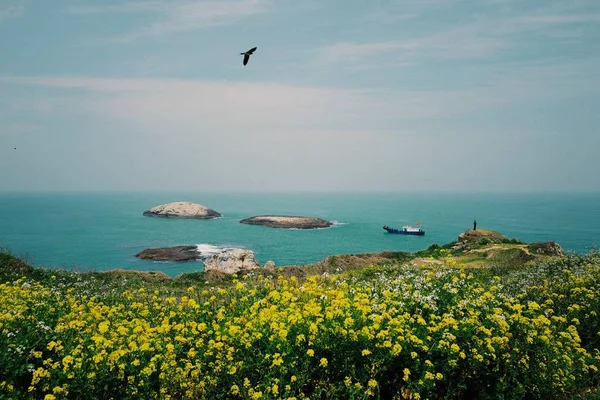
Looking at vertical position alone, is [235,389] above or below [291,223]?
above

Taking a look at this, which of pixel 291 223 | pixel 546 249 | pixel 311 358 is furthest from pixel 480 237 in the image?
pixel 291 223

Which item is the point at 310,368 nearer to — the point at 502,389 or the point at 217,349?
the point at 217,349

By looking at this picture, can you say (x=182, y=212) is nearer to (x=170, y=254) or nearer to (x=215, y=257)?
(x=170, y=254)

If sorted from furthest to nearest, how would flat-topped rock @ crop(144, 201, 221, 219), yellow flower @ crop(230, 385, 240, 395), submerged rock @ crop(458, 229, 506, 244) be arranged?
1. flat-topped rock @ crop(144, 201, 221, 219)
2. submerged rock @ crop(458, 229, 506, 244)
3. yellow flower @ crop(230, 385, 240, 395)

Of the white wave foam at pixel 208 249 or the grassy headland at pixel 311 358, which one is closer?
the grassy headland at pixel 311 358

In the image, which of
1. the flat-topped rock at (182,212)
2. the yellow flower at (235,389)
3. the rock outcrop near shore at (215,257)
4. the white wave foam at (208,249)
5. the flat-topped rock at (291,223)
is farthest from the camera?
the flat-topped rock at (182,212)

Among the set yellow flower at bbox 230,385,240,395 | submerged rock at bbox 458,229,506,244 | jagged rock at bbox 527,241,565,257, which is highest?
yellow flower at bbox 230,385,240,395

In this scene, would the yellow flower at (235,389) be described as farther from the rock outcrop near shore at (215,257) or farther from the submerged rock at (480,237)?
the submerged rock at (480,237)

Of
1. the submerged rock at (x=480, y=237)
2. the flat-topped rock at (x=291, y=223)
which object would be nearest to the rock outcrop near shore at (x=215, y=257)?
the submerged rock at (x=480, y=237)

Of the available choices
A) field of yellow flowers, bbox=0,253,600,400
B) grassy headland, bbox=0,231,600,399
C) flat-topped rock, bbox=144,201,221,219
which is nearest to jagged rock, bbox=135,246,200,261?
grassy headland, bbox=0,231,600,399

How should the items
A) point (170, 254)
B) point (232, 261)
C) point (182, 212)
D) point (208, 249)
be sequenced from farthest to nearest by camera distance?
point (182, 212) < point (208, 249) < point (170, 254) < point (232, 261)

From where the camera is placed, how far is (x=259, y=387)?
6.50 meters

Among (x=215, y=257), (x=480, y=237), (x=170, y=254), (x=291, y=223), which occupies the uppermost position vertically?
(x=480, y=237)

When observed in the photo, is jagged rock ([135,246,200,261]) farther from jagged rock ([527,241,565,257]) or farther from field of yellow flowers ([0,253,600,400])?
field of yellow flowers ([0,253,600,400])
